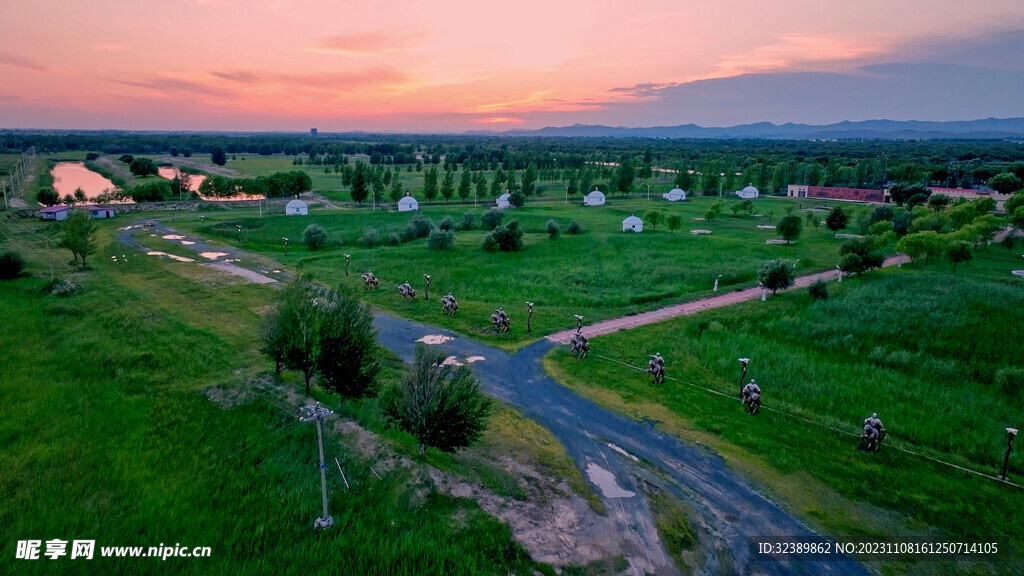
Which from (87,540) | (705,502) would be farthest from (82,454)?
(705,502)

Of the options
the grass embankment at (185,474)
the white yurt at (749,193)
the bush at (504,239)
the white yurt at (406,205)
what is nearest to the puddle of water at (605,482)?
the grass embankment at (185,474)

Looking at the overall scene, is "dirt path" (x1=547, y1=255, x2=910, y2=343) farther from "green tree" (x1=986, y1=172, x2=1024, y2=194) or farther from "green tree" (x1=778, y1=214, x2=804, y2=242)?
"green tree" (x1=986, y1=172, x2=1024, y2=194)

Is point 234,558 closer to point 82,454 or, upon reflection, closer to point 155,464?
point 155,464

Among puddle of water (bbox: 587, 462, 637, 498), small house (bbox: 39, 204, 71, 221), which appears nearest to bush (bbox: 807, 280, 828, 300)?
puddle of water (bbox: 587, 462, 637, 498)

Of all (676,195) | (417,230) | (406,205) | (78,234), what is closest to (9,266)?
(78,234)

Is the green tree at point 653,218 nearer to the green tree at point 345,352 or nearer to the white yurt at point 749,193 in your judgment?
the white yurt at point 749,193
